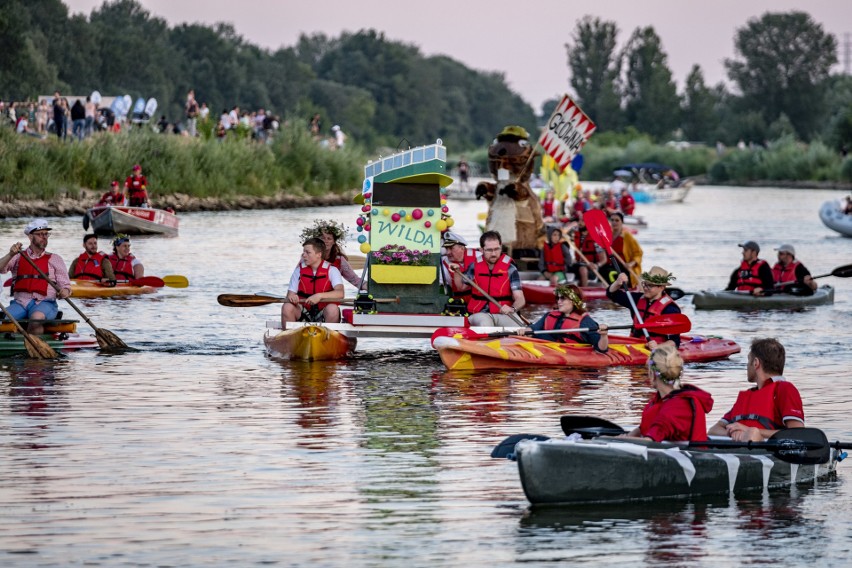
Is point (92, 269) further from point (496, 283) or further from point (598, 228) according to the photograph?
point (598, 228)

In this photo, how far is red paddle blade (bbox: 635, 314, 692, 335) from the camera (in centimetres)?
1498

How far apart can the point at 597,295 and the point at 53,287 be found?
10.4m

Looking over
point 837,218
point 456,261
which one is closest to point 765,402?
point 456,261

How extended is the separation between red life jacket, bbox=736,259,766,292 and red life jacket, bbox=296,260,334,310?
814cm

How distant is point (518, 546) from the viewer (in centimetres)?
888

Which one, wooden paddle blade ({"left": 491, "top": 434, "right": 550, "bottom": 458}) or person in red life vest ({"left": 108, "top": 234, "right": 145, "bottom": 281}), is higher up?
person in red life vest ({"left": 108, "top": 234, "right": 145, "bottom": 281})

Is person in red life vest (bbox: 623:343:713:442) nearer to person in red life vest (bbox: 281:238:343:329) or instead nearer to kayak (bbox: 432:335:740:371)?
kayak (bbox: 432:335:740:371)

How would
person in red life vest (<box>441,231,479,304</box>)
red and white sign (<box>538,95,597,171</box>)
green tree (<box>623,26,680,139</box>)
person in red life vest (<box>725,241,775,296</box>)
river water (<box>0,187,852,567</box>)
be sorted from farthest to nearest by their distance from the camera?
green tree (<box>623,26,680,139</box>) → red and white sign (<box>538,95,597,171</box>) → person in red life vest (<box>725,241,775,296</box>) → person in red life vest (<box>441,231,479,304</box>) → river water (<box>0,187,852,567</box>)

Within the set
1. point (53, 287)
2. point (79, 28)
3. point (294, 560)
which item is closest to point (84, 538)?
point (294, 560)

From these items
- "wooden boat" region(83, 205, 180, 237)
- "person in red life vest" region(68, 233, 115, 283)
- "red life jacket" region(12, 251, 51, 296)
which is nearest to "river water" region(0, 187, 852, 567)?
"red life jacket" region(12, 251, 51, 296)

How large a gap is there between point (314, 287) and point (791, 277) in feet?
30.5

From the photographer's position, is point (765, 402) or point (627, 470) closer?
point (627, 470)

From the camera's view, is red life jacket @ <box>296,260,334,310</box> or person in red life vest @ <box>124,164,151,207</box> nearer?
red life jacket @ <box>296,260,334,310</box>

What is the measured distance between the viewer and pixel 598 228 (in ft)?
57.1
